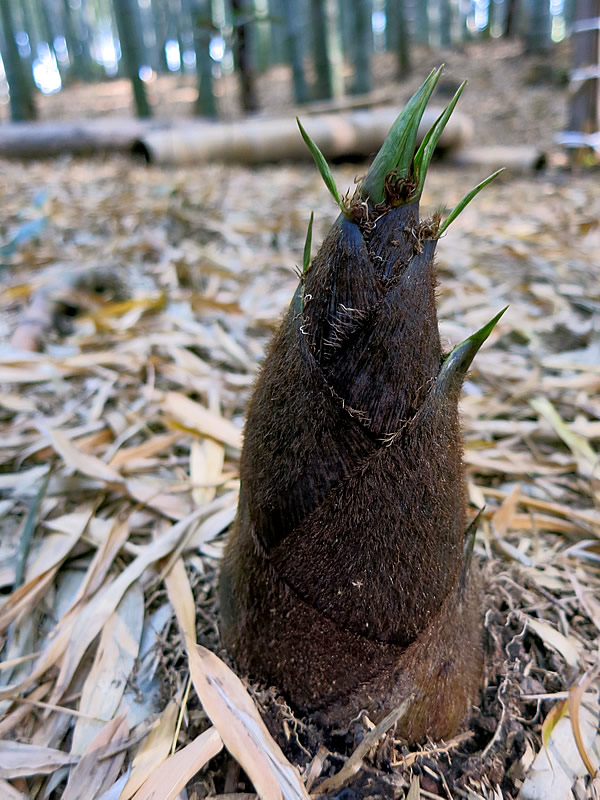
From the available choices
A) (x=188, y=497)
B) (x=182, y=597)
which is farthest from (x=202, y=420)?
(x=182, y=597)

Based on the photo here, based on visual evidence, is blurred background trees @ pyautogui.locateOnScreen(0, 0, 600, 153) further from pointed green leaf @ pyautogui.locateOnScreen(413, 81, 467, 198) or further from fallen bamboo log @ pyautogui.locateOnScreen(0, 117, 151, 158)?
pointed green leaf @ pyautogui.locateOnScreen(413, 81, 467, 198)

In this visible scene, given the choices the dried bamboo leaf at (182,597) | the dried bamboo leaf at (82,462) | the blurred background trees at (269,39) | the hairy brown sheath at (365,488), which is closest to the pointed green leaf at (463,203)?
the hairy brown sheath at (365,488)

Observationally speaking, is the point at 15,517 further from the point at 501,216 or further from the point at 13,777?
the point at 501,216

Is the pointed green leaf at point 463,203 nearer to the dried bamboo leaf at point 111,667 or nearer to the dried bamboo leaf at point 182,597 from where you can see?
the dried bamboo leaf at point 182,597

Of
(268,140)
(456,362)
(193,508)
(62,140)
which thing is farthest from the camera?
(62,140)

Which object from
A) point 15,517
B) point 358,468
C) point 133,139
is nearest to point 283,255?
point 15,517

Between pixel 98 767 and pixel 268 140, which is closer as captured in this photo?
pixel 98 767

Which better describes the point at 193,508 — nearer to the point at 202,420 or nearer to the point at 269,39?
the point at 202,420
